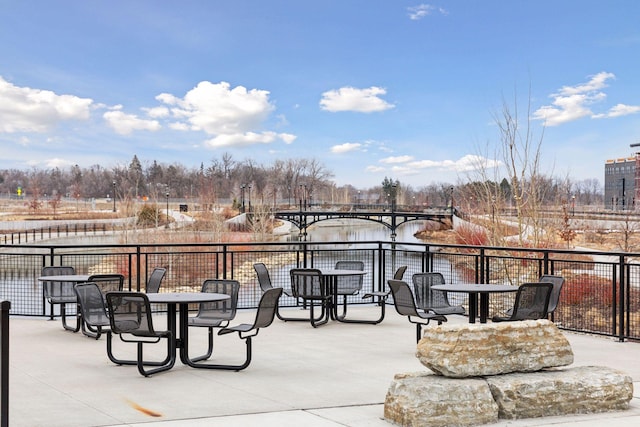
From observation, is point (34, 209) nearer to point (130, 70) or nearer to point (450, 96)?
point (130, 70)

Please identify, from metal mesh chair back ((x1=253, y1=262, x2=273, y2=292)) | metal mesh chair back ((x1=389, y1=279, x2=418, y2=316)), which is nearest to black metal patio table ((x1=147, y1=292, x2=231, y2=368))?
metal mesh chair back ((x1=389, y1=279, x2=418, y2=316))

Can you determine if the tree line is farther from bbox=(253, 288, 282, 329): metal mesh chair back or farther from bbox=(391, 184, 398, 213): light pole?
bbox=(253, 288, 282, 329): metal mesh chair back

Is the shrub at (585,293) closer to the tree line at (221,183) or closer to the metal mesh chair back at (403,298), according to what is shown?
the metal mesh chair back at (403,298)

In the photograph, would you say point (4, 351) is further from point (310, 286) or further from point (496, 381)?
point (310, 286)

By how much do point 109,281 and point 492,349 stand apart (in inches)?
246

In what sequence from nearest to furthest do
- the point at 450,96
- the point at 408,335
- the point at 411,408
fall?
the point at 411,408, the point at 408,335, the point at 450,96

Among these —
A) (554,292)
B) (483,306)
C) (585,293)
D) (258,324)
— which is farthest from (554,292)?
(585,293)

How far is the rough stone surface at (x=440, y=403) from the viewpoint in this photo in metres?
5.83

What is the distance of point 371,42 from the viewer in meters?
49.4

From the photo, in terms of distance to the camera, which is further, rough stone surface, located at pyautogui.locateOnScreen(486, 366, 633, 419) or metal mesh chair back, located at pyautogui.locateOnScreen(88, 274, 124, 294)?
metal mesh chair back, located at pyautogui.locateOnScreen(88, 274, 124, 294)

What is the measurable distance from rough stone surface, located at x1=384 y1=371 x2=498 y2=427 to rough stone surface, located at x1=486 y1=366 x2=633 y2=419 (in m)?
0.19

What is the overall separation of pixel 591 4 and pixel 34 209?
85227mm

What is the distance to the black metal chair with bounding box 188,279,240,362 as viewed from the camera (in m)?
8.79

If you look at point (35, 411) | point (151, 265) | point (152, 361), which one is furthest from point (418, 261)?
point (151, 265)
